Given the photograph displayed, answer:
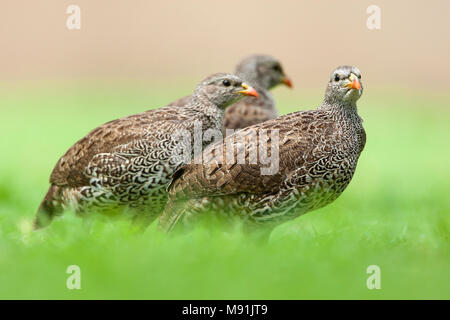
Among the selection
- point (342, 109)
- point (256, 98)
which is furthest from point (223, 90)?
point (256, 98)

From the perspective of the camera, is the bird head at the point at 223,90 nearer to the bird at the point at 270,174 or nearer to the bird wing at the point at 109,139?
the bird wing at the point at 109,139

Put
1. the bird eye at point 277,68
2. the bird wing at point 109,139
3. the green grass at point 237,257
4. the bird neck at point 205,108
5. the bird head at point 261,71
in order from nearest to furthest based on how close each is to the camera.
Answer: the green grass at point 237,257
the bird wing at point 109,139
the bird neck at point 205,108
the bird head at point 261,71
the bird eye at point 277,68

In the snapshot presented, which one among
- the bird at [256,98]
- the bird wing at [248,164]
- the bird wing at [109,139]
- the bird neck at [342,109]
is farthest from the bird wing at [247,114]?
the bird wing at [248,164]

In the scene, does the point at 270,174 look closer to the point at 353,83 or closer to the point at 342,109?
the point at 342,109

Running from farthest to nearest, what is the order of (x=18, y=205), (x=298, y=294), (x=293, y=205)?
(x=18, y=205) < (x=293, y=205) < (x=298, y=294)

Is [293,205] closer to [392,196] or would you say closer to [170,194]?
[170,194]

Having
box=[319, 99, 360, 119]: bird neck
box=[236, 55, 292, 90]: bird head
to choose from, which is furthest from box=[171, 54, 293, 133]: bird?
box=[319, 99, 360, 119]: bird neck

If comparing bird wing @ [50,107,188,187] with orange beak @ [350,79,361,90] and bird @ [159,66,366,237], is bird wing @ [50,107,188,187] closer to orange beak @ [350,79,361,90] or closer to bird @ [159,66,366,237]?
bird @ [159,66,366,237]
